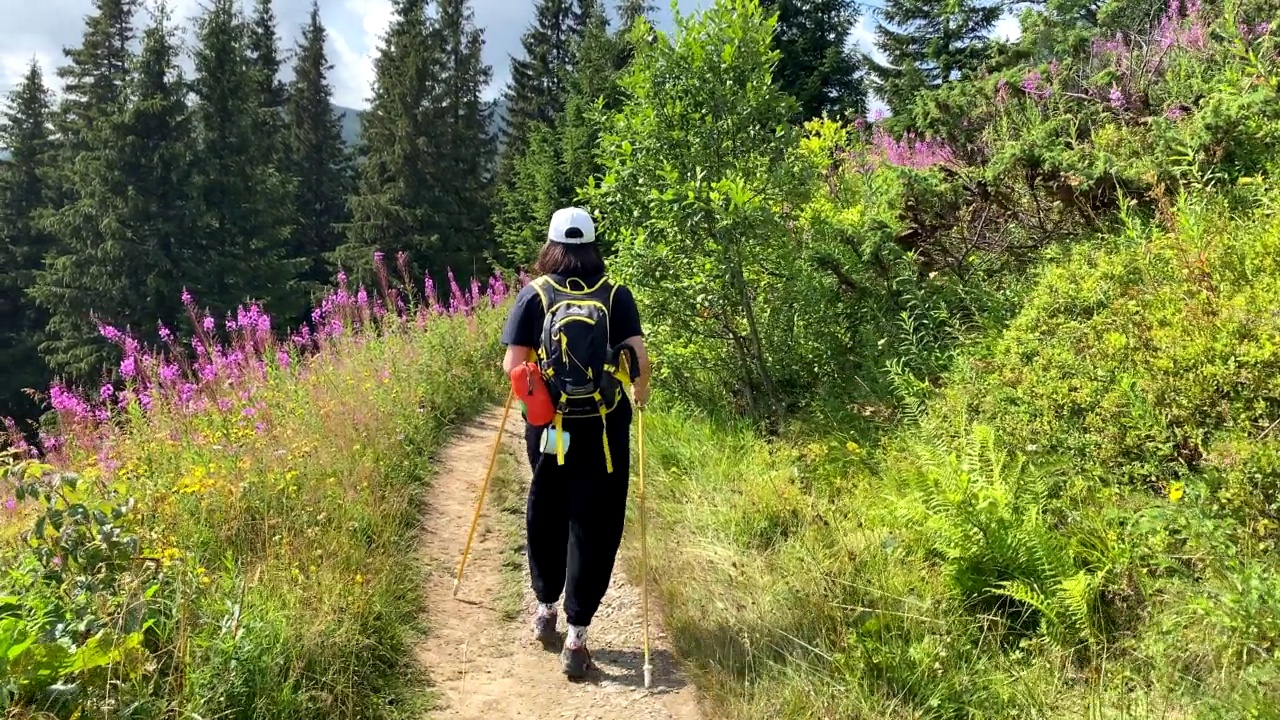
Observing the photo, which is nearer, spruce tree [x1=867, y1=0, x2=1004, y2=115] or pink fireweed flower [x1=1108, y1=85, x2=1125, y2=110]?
pink fireweed flower [x1=1108, y1=85, x2=1125, y2=110]

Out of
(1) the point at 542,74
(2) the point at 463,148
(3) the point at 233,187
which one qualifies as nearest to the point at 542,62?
(1) the point at 542,74

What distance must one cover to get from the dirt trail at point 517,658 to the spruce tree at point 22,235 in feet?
90.0

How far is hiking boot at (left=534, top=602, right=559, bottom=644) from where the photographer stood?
11.6 ft

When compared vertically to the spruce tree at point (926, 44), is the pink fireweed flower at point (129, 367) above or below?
below

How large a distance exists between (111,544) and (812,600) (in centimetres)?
288

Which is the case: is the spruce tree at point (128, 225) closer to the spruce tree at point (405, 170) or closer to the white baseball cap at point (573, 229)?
the spruce tree at point (405, 170)

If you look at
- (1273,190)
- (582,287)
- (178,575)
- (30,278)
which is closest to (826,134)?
(1273,190)

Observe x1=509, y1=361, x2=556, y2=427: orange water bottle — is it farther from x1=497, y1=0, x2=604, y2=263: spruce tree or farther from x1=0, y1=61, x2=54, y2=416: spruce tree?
x1=0, y1=61, x2=54, y2=416: spruce tree

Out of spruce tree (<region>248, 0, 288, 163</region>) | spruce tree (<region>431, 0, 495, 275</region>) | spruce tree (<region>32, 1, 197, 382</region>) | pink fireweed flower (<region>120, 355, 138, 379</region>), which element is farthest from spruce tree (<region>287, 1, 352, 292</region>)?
pink fireweed flower (<region>120, 355, 138, 379</region>)

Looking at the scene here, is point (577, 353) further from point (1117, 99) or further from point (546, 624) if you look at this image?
point (1117, 99)

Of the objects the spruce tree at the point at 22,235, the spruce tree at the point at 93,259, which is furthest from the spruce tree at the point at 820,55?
the spruce tree at the point at 22,235

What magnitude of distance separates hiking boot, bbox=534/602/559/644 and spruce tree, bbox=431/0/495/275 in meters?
23.8

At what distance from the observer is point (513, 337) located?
3.21 metres

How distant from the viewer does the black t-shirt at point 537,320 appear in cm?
321
